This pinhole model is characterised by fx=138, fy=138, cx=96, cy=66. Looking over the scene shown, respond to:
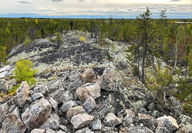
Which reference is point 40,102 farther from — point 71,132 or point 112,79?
point 112,79

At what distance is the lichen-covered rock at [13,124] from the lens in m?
8.59

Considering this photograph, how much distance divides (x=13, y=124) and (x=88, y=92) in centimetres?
542

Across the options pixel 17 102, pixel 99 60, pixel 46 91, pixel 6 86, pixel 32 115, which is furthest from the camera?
pixel 99 60

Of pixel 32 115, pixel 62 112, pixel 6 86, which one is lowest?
pixel 6 86

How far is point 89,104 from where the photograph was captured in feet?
33.8

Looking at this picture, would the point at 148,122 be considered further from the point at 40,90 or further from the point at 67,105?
the point at 40,90

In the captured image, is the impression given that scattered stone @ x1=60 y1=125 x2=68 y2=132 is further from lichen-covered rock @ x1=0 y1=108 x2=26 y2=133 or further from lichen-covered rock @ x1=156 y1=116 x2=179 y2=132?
lichen-covered rock @ x1=156 y1=116 x2=179 y2=132

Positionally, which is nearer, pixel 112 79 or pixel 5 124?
pixel 5 124

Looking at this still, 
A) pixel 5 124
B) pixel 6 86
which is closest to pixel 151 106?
pixel 5 124

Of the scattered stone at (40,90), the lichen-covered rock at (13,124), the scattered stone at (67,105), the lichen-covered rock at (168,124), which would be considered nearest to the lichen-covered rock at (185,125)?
A: the lichen-covered rock at (168,124)

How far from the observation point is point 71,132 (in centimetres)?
877

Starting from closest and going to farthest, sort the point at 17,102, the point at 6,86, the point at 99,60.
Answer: the point at 17,102, the point at 6,86, the point at 99,60

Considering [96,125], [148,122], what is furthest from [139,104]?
[96,125]

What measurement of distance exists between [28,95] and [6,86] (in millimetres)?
11435
